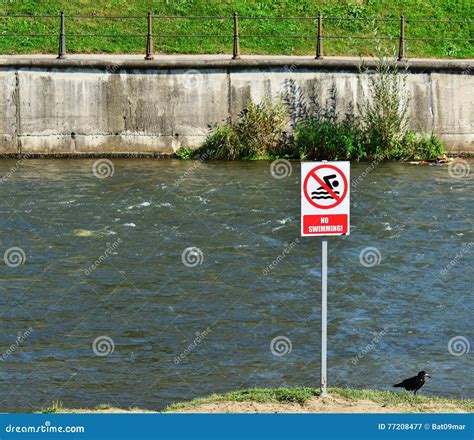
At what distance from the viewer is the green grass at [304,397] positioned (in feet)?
44.2

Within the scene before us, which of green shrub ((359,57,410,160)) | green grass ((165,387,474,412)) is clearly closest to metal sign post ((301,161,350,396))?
green grass ((165,387,474,412))

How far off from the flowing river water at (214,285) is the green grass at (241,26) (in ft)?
13.4

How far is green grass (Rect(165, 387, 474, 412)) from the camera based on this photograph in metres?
13.5

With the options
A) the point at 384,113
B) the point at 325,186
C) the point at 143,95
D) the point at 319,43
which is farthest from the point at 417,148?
the point at 325,186

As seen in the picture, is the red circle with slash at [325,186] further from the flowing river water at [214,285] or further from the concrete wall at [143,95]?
the concrete wall at [143,95]

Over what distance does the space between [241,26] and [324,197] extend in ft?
62.7

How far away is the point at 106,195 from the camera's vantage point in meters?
25.4

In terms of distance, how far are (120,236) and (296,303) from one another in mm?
4645

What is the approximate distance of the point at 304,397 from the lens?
13469 millimetres

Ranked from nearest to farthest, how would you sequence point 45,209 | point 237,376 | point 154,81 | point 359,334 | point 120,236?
point 237,376, point 359,334, point 120,236, point 45,209, point 154,81

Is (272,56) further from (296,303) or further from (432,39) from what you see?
(296,303)

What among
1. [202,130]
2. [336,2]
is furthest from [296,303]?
[336,2]

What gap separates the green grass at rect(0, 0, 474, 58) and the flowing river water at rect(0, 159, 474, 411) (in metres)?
4.07

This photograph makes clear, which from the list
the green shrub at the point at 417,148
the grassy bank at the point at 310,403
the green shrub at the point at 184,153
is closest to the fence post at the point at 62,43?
the green shrub at the point at 184,153
